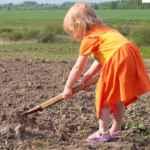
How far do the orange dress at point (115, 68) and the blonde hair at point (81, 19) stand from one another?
0.08m

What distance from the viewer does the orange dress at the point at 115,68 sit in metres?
3.73

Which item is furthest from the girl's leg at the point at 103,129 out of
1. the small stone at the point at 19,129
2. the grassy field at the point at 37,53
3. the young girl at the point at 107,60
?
the grassy field at the point at 37,53

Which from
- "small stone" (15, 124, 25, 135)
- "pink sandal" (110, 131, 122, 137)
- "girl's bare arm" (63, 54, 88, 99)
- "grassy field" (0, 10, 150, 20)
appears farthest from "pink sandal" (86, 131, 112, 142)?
"grassy field" (0, 10, 150, 20)

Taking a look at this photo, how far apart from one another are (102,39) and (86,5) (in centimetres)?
39

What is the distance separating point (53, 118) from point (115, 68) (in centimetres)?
157

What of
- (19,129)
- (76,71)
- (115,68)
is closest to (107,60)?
(115,68)

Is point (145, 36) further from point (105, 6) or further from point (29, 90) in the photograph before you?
point (105, 6)

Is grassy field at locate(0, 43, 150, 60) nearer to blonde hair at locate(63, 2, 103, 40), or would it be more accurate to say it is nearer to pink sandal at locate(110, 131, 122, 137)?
pink sandal at locate(110, 131, 122, 137)

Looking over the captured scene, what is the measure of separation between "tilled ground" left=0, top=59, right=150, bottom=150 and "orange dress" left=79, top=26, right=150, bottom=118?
521 millimetres

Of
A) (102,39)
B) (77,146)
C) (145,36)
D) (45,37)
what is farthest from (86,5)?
(45,37)

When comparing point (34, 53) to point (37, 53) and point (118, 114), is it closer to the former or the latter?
point (37, 53)

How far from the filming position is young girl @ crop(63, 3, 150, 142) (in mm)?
3736

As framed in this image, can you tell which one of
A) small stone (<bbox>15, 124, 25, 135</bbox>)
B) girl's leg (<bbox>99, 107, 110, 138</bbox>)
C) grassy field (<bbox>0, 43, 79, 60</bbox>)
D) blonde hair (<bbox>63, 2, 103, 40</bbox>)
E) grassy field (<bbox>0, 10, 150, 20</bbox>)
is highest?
blonde hair (<bbox>63, 2, 103, 40</bbox>)

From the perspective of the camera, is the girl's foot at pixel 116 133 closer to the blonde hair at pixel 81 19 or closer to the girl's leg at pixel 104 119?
the girl's leg at pixel 104 119
